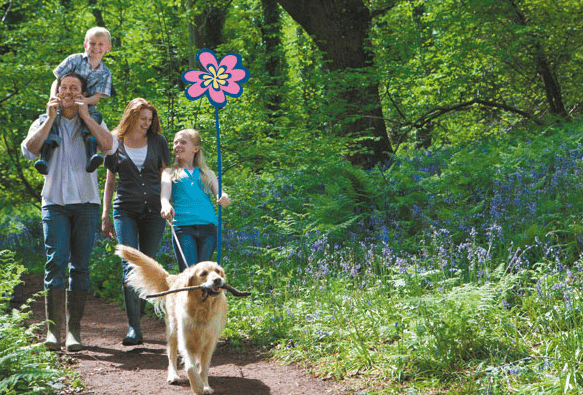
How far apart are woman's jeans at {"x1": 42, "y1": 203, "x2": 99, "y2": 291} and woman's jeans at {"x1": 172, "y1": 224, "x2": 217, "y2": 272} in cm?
90

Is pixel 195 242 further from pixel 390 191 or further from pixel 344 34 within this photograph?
pixel 344 34

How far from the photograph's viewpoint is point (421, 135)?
1564 cm

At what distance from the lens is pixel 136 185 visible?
568cm

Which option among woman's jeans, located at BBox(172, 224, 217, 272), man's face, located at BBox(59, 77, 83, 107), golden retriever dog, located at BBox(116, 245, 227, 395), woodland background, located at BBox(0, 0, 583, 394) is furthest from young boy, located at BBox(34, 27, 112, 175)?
golden retriever dog, located at BBox(116, 245, 227, 395)

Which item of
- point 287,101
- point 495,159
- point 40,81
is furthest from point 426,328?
point 40,81

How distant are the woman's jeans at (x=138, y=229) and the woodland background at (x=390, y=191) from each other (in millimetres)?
1088

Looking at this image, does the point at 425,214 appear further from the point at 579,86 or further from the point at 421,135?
the point at 421,135

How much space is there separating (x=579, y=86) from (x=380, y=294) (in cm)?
874

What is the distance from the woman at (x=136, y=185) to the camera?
18.5ft

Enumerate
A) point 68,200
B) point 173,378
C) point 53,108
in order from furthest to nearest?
point 68,200 < point 53,108 < point 173,378

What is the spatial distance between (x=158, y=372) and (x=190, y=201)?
1.64m

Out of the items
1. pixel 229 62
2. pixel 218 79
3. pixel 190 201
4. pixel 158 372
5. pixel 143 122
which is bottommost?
pixel 158 372

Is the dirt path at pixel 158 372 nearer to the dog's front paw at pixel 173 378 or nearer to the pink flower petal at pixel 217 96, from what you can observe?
the dog's front paw at pixel 173 378

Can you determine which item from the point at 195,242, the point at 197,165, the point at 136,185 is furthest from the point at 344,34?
the point at 195,242
